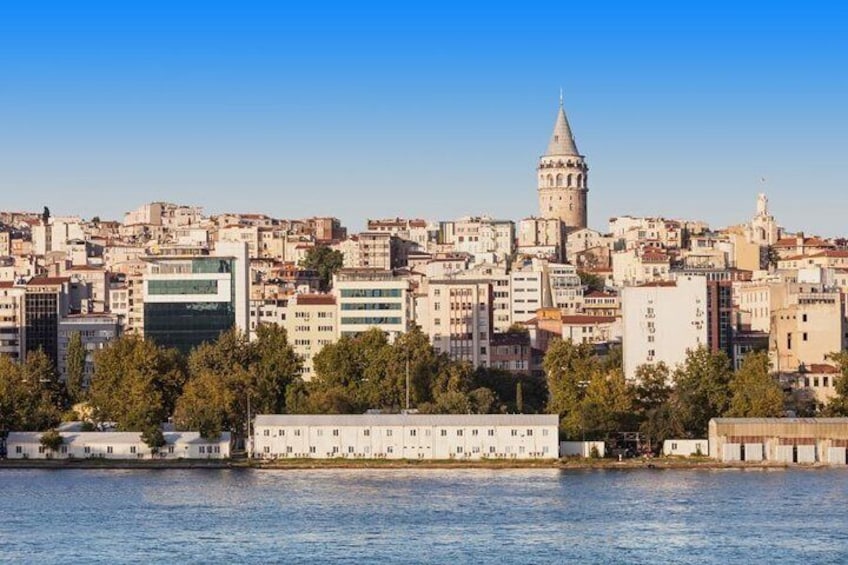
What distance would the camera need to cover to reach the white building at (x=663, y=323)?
210ft

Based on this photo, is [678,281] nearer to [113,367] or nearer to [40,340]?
[113,367]

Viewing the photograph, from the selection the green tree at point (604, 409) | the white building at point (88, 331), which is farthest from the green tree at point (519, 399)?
the white building at point (88, 331)

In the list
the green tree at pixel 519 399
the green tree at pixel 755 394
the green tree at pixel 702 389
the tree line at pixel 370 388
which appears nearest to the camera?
the green tree at pixel 702 389

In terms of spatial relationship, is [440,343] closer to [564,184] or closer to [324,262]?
[324,262]

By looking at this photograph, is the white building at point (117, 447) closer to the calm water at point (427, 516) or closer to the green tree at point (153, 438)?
the green tree at point (153, 438)

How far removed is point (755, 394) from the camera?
56781 millimetres

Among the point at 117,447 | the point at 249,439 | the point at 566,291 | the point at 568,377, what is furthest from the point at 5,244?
the point at 117,447

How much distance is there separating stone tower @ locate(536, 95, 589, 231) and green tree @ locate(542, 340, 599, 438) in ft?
175

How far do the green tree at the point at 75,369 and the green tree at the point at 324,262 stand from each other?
81.6ft

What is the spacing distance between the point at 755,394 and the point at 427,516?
651 inches

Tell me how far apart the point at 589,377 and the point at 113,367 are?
12441 millimetres

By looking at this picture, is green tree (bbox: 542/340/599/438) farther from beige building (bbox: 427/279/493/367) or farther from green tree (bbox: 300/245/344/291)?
green tree (bbox: 300/245/344/291)

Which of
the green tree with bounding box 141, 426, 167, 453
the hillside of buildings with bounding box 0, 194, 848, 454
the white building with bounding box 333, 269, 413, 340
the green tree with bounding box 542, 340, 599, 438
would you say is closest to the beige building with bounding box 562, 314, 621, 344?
the hillside of buildings with bounding box 0, 194, 848, 454

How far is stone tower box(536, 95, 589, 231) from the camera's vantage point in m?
117
